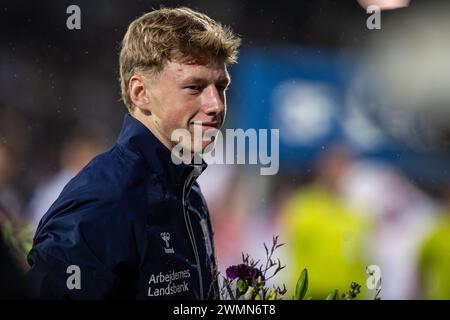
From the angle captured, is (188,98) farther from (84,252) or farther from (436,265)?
(436,265)

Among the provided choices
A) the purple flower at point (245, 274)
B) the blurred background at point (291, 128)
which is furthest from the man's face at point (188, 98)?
the blurred background at point (291, 128)

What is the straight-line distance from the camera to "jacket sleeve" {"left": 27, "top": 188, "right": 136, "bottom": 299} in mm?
1462

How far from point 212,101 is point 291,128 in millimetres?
2769

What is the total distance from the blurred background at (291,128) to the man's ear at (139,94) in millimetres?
2343

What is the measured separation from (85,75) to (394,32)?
6.00 feet

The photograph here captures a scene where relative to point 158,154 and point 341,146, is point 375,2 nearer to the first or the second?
point 341,146

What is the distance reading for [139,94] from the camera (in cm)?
177

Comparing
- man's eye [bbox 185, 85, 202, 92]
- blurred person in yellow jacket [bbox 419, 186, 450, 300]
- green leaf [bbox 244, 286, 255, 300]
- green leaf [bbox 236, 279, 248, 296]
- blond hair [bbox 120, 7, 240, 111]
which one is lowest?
blurred person in yellow jacket [bbox 419, 186, 450, 300]

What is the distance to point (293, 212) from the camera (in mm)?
4266

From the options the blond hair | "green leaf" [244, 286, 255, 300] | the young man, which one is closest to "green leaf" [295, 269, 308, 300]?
"green leaf" [244, 286, 255, 300]

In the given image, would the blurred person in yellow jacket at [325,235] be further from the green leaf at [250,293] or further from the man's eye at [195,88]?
the green leaf at [250,293]

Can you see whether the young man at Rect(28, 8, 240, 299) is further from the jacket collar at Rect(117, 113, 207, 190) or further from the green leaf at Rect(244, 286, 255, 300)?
the green leaf at Rect(244, 286, 255, 300)

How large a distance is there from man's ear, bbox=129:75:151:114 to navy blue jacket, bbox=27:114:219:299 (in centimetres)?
4

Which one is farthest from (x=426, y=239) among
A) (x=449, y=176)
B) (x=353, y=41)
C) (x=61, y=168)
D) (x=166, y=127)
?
(x=166, y=127)
